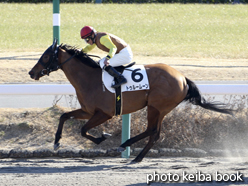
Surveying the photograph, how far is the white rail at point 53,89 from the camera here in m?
6.48

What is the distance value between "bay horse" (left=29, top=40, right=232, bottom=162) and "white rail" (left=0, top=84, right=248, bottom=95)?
320 millimetres

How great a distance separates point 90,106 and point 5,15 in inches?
792

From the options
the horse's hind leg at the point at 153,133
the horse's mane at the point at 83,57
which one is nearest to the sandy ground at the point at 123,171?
the horse's hind leg at the point at 153,133

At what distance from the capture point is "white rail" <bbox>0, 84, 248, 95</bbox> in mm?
6480

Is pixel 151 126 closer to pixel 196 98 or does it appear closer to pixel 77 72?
pixel 196 98

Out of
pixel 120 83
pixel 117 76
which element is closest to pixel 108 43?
pixel 117 76

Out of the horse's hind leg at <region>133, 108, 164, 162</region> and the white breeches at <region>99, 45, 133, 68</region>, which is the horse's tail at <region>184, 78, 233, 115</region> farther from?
the white breeches at <region>99, 45, 133, 68</region>

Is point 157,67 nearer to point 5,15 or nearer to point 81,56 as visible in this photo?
point 81,56

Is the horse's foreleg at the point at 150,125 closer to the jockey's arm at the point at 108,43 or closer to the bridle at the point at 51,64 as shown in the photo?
the jockey's arm at the point at 108,43

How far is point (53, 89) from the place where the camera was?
6535mm

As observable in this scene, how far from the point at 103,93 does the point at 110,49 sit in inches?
25.2

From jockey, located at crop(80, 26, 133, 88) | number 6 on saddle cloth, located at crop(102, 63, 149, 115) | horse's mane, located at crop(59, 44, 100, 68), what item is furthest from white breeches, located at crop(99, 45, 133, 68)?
horse's mane, located at crop(59, 44, 100, 68)

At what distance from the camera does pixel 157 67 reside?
6.29m

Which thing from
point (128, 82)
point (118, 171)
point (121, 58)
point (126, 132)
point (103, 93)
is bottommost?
point (118, 171)
